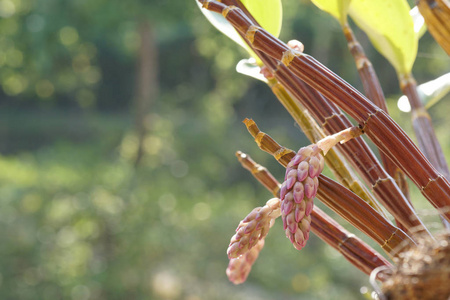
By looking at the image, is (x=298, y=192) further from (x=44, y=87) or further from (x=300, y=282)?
(x=44, y=87)

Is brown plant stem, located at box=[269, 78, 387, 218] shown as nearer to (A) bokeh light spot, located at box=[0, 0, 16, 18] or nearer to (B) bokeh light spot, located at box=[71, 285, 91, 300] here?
(B) bokeh light spot, located at box=[71, 285, 91, 300]

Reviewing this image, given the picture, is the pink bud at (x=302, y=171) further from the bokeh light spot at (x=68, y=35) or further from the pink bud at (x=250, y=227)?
the bokeh light spot at (x=68, y=35)

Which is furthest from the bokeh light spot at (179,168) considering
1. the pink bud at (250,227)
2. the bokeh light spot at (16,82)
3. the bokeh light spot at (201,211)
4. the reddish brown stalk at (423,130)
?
the pink bud at (250,227)

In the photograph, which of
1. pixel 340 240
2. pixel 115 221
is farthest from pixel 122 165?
pixel 340 240

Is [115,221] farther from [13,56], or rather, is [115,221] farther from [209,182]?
Answer: [13,56]

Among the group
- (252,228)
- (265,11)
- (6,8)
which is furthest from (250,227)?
(6,8)
